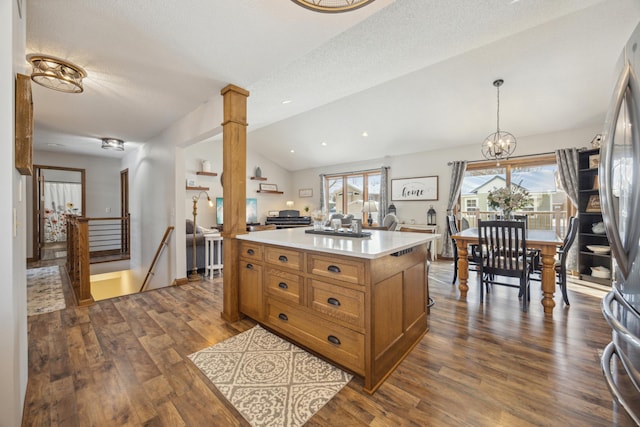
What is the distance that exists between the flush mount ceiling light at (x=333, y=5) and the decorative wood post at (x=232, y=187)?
57.2 inches

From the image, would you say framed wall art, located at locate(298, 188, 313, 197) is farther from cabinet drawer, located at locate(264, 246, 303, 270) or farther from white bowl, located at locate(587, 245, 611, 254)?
white bowl, located at locate(587, 245, 611, 254)

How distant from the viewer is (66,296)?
11.0ft

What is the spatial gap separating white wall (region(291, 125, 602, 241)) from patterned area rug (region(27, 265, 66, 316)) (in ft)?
21.4

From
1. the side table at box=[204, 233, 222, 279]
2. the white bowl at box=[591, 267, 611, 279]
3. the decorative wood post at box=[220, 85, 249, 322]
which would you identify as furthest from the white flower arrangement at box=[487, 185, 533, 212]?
the side table at box=[204, 233, 222, 279]

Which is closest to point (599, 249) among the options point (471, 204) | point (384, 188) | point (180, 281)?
point (471, 204)

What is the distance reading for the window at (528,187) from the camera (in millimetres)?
4789

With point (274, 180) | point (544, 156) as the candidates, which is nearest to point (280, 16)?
point (544, 156)

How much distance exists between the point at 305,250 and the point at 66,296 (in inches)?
145

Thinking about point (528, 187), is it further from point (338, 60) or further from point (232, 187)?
point (232, 187)

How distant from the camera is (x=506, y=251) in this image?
114 inches

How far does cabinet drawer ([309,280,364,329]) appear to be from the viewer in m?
A: 1.64

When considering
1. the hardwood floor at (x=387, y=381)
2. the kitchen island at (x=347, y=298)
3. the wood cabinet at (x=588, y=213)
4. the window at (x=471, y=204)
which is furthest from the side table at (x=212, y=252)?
the wood cabinet at (x=588, y=213)

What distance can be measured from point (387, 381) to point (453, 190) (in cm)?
505

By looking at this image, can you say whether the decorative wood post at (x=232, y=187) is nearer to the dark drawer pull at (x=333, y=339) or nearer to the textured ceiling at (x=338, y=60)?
the textured ceiling at (x=338, y=60)
